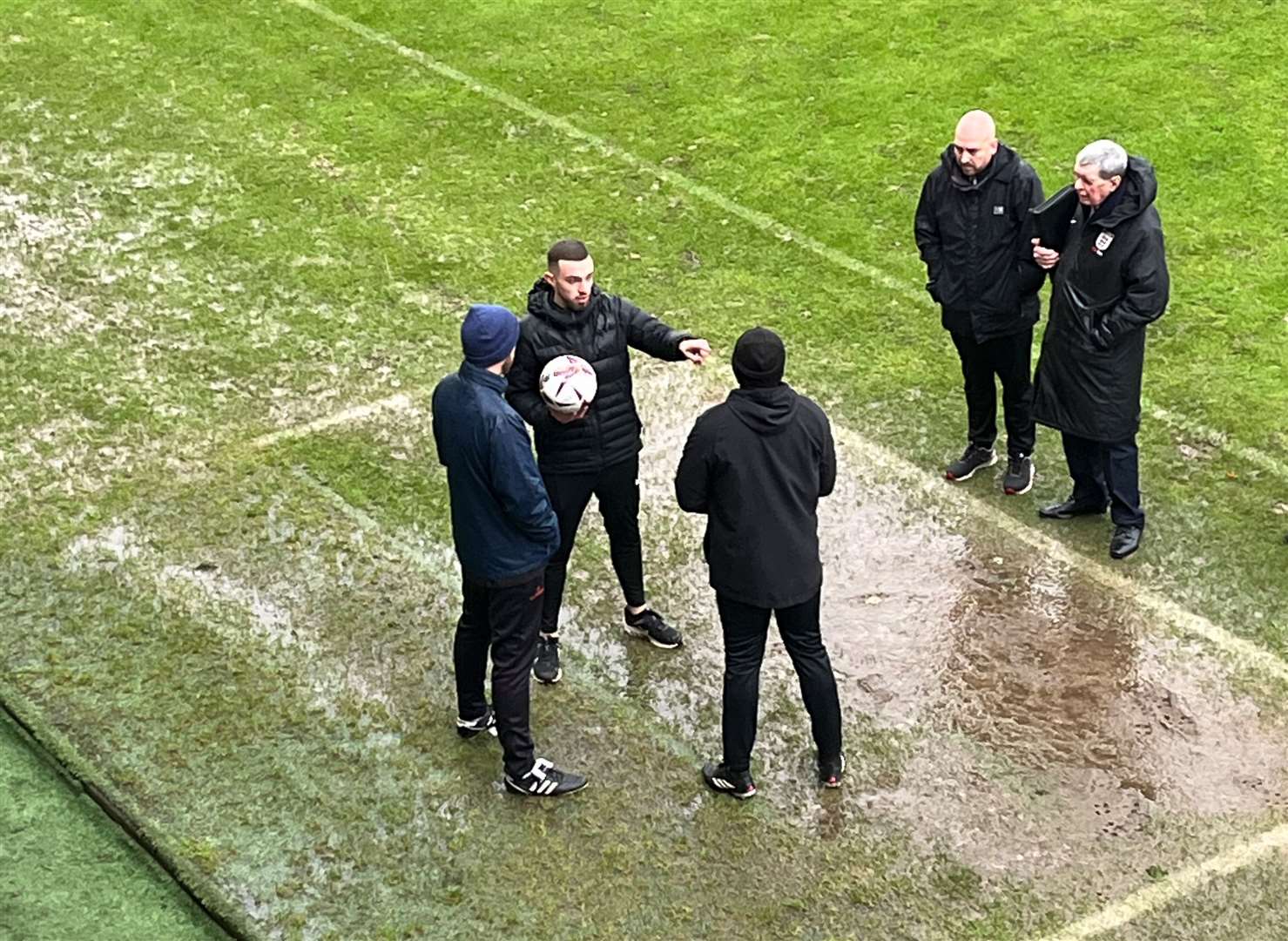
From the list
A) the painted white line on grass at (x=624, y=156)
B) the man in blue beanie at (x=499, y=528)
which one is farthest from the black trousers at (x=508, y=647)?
the painted white line on grass at (x=624, y=156)

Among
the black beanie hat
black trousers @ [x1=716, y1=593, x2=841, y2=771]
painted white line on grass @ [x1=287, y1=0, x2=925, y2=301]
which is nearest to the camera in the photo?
the black beanie hat

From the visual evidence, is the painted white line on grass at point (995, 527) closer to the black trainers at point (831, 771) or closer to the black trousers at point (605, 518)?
the black trousers at point (605, 518)

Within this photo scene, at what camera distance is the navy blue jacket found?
619 cm

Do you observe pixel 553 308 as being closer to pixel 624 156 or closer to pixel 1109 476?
pixel 1109 476

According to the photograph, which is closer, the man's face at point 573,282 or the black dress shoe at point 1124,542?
the man's face at point 573,282

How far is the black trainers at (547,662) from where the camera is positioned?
7410 millimetres

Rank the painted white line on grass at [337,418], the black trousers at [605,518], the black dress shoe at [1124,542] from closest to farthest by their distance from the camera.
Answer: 1. the black trousers at [605,518]
2. the black dress shoe at [1124,542]
3. the painted white line on grass at [337,418]

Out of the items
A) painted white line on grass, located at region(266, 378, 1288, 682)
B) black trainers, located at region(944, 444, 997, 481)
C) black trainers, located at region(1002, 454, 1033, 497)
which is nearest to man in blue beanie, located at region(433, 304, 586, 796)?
painted white line on grass, located at region(266, 378, 1288, 682)

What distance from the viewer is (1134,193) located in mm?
7430

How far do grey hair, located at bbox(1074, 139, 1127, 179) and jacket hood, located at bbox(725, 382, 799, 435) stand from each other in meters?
2.13

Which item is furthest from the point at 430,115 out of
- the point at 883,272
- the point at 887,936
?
the point at 887,936

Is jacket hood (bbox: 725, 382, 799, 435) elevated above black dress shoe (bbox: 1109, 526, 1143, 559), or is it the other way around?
jacket hood (bbox: 725, 382, 799, 435)

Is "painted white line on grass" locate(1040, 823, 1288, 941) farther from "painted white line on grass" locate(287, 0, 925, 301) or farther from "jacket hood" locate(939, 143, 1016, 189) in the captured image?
"painted white line on grass" locate(287, 0, 925, 301)

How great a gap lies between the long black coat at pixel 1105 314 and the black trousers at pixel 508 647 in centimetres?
276
